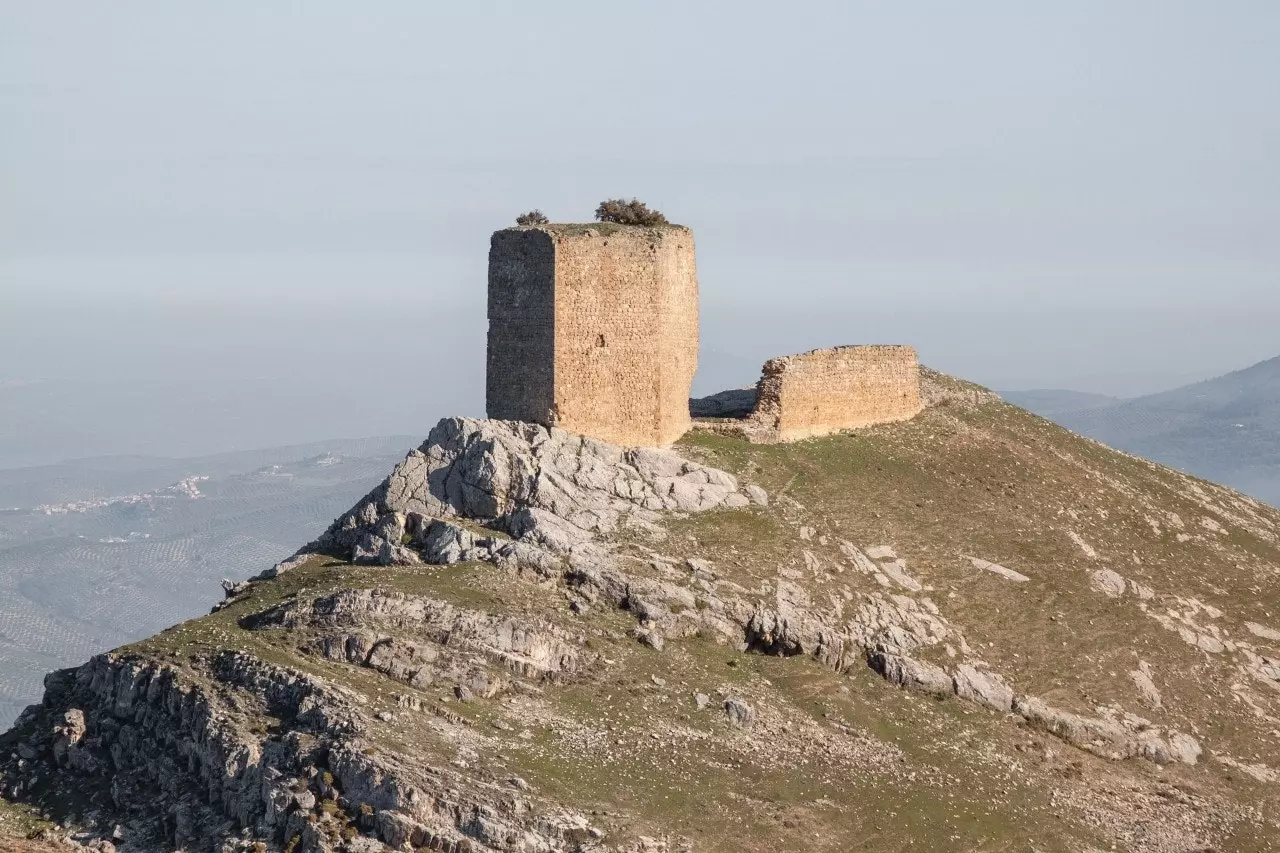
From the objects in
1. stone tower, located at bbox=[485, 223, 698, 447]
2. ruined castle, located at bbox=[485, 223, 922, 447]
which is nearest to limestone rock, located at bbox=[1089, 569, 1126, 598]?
ruined castle, located at bbox=[485, 223, 922, 447]

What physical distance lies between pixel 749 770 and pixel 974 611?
36.9 feet

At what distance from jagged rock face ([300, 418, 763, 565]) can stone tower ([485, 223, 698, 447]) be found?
1.14 m

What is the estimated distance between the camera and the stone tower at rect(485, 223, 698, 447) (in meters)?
45.5

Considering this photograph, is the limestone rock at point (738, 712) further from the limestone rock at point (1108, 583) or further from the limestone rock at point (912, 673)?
the limestone rock at point (1108, 583)

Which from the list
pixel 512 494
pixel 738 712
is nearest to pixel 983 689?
pixel 738 712

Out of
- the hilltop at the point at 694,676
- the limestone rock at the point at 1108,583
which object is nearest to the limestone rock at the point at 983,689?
the hilltop at the point at 694,676

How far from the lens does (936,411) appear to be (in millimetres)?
56656

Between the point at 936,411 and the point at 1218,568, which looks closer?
the point at 1218,568

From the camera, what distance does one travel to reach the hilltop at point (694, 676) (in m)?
32.8

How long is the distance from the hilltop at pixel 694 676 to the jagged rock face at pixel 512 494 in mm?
104

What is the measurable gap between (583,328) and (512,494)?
580 centimetres

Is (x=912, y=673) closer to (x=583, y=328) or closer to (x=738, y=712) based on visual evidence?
(x=738, y=712)

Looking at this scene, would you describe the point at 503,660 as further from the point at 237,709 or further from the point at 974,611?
the point at 974,611

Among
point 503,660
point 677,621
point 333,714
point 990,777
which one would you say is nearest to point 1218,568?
point 990,777
